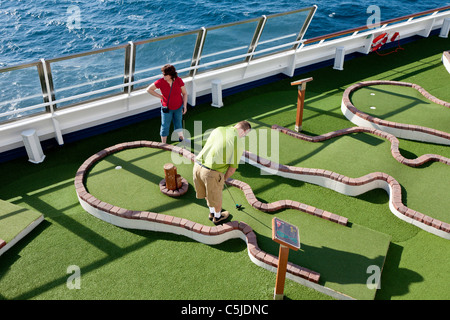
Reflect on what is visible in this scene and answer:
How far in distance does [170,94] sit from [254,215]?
2.90m

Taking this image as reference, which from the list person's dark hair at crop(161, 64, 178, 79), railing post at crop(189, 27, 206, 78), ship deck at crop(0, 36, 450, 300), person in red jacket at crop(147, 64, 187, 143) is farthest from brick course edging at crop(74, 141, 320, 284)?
railing post at crop(189, 27, 206, 78)

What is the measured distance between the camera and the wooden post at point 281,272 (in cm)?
465

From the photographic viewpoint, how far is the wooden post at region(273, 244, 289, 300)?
4.65 meters

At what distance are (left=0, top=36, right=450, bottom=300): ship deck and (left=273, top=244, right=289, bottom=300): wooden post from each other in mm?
238

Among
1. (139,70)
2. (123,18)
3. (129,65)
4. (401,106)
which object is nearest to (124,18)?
(123,18)

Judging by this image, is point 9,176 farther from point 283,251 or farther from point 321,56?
point 321,56

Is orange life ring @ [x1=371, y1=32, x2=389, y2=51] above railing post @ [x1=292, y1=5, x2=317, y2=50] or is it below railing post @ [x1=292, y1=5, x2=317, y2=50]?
below

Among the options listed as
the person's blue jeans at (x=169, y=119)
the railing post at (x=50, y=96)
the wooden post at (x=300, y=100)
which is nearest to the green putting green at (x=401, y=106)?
the wooden post at (x=300, y=100)

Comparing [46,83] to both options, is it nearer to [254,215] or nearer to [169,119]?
[169,119]

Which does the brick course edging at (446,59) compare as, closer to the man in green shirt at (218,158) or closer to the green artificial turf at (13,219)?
the man in green shirt at (218,158)

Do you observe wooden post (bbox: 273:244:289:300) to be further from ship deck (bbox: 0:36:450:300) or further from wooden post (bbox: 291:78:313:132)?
wooden post (bbox: 291:78:313:132)

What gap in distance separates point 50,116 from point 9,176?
1.45 m

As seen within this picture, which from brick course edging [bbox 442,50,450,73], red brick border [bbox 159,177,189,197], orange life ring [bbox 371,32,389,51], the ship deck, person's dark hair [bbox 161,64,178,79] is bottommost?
the ship deck

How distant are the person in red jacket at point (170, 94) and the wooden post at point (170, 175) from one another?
1621 mm
